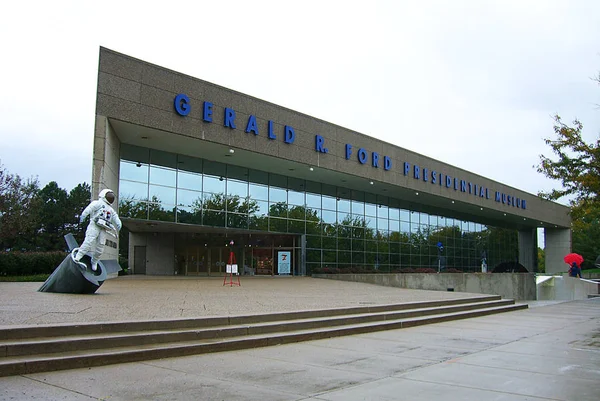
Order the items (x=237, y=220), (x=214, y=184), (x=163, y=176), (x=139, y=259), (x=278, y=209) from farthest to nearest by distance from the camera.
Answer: (x=139, y=259)
(x=278, y=209)
(x=237, y=220)
(x=214, y=184)
(x=163, y=176)

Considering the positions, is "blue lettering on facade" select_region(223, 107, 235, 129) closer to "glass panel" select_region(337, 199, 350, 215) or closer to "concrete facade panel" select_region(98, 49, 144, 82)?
"concrete facade panel" select_region(98, 49, 144, 82)

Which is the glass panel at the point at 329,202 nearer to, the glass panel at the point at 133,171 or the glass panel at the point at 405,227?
the glass panel at the point at 405,227

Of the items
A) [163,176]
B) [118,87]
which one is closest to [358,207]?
[163,176]

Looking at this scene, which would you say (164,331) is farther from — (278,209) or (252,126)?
(278,209)

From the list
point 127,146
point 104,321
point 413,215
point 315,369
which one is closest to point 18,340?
point 104,321

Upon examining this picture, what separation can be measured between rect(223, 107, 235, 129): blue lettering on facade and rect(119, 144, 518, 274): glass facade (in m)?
3.95

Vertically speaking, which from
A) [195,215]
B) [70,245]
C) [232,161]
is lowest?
[70,245]

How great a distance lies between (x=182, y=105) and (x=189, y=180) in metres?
5.40

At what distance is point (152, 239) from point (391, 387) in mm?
28885

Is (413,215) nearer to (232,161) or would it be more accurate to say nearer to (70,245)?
(232,161)

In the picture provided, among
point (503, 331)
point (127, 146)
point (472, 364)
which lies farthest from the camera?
point (127, 146)

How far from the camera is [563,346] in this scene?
10.4 meters

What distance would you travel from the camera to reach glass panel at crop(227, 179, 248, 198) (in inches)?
1152

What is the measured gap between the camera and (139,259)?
33812 millimetres
